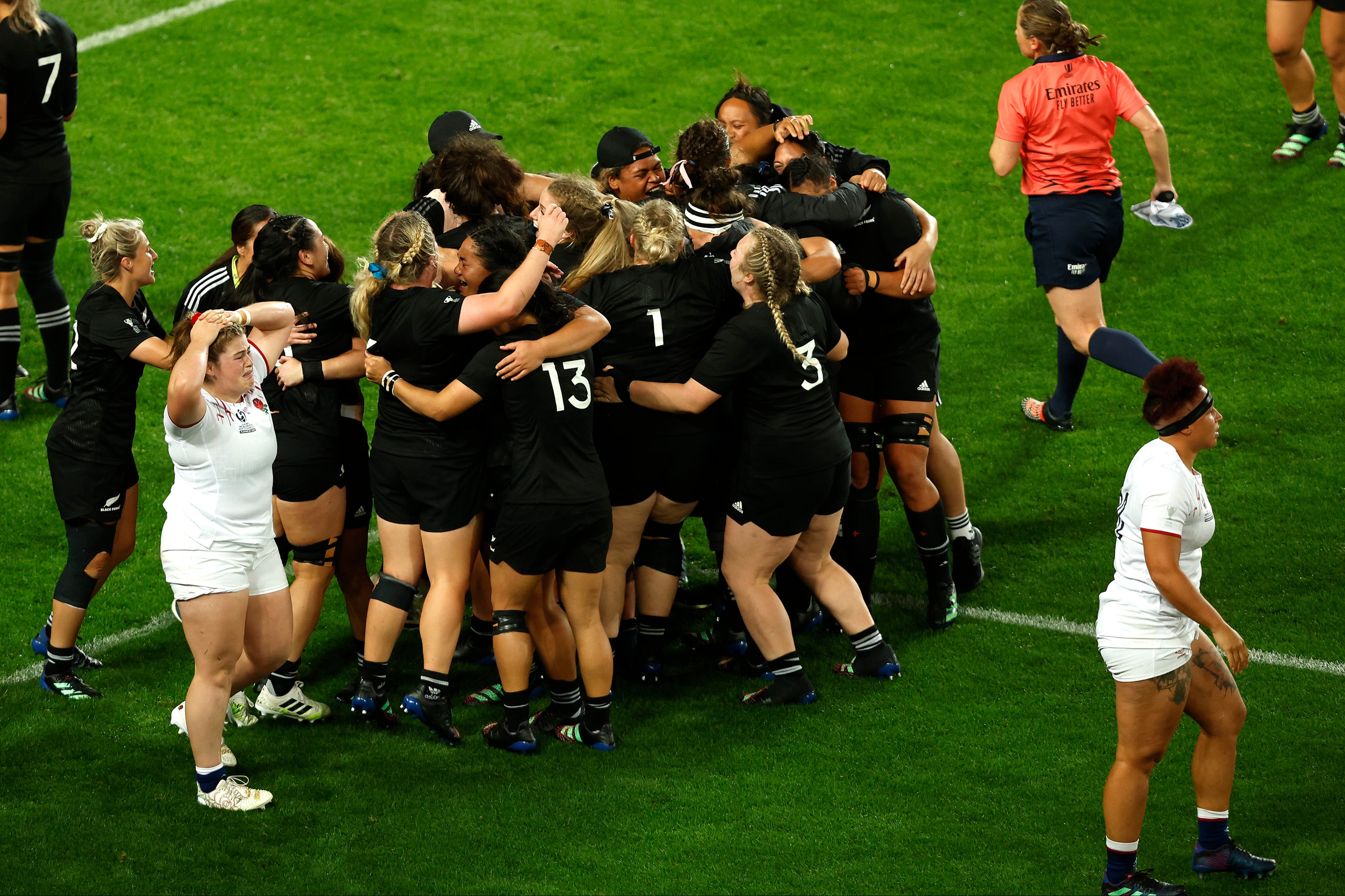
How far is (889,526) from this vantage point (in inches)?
297

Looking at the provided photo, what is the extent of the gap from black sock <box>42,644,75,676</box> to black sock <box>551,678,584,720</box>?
2.16m

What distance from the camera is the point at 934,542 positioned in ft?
21.0

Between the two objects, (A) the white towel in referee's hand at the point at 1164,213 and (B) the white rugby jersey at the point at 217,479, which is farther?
(A) the white towel in referee's hand at the point at 1164,213

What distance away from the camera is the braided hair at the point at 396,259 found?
5184mm

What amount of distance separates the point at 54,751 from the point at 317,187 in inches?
246

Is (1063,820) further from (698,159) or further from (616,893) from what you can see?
(698,159)

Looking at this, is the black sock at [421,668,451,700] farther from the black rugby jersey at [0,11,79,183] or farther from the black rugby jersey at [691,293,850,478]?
the black rugby jersey at [0,11,79,183]

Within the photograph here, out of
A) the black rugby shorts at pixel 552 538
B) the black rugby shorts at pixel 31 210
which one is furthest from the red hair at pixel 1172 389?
the black rugby shorts at pixel 31 210

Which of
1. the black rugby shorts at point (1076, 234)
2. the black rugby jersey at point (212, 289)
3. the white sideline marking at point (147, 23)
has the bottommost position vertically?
the black rugby shorts at point (1076, 234)

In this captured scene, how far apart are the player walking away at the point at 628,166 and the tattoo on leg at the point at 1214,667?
10.9 ft

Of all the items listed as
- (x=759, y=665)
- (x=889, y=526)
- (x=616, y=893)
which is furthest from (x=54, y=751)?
(x=889, y=526)

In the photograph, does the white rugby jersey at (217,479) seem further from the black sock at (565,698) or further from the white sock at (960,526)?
the white sock at (960,526)

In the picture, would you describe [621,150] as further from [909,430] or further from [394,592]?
[394,592]

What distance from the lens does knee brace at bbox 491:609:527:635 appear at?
5.31 metres
